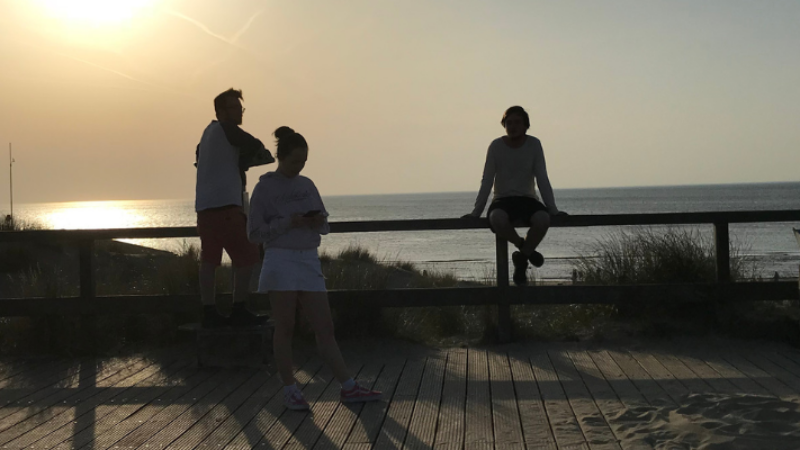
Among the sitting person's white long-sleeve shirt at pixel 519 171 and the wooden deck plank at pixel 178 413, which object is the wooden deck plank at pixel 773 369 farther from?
the wooden deck plank at pixel 178 413

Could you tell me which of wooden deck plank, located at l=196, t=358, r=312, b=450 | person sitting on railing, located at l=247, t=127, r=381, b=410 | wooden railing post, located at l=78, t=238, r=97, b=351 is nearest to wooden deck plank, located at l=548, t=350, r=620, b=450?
person sitting on railing, located at l=247, t=127, r=381, b=410

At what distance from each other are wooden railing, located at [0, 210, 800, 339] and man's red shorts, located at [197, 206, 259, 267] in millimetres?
663

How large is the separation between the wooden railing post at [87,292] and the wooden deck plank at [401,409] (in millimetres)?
2624

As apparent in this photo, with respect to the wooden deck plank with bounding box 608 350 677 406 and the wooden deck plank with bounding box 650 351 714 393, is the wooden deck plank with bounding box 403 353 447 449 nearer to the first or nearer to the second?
the wooden deck plank with bounding box 608 350 677 406

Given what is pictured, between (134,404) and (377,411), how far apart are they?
4.92 ft

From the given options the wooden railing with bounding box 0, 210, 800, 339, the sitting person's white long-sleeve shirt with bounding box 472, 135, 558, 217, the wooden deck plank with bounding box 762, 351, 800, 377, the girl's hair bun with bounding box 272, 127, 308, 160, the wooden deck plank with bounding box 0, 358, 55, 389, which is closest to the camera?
the girl's hair bun with bounding box 272, 127, 308, 160

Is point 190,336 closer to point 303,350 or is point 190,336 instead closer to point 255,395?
point 303,350

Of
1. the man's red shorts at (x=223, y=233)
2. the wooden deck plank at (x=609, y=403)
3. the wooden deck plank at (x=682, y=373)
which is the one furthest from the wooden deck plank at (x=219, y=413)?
the wooden deck plank at (x=682, y=373)

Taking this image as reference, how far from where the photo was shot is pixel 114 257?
18.5 meters

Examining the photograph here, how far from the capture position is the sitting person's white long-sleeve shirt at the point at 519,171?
20.7 feet

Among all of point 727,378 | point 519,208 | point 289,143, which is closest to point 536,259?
point 519,208

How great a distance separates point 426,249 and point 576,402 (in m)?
32.7

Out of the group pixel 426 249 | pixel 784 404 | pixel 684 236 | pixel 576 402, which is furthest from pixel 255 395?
pixel 426 249

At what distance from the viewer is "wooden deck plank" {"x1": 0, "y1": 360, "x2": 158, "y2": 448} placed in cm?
412
